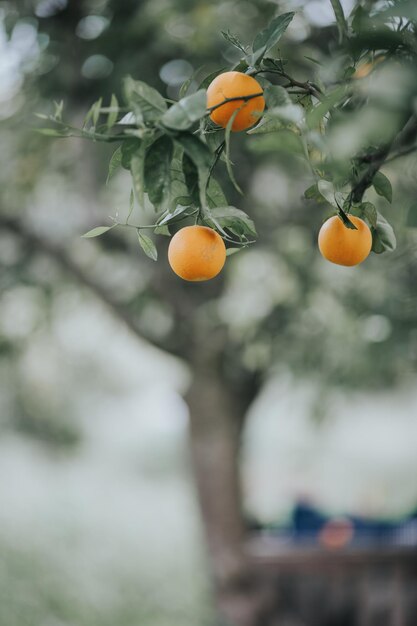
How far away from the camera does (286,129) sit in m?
0.69

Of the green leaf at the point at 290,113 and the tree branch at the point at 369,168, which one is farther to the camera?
the tree branch at the point at 369,168

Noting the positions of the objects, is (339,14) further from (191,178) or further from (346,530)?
(346,530)

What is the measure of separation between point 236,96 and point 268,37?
0.07 metres

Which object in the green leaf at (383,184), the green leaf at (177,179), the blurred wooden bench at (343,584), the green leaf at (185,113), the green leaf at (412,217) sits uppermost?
the green leaf at (185,113)

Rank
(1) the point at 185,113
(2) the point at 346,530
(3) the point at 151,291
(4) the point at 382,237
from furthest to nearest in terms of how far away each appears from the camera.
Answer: (2) the point at 346,530 < (3) the point at 151,291 < (4) the point at 382,237 < (1) the point at 185,113

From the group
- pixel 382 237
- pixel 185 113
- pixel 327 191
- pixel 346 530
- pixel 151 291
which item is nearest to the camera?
pixel 185 113

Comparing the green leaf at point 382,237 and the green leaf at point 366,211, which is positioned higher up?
the green leaf at point 366,211

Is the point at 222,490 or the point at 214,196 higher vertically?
the point at 214,196

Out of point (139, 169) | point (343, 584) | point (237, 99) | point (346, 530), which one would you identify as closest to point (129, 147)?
point (139, 169)

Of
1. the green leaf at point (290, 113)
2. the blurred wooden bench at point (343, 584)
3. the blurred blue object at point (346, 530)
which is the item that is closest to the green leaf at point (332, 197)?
the green leaf at point (290, 113)

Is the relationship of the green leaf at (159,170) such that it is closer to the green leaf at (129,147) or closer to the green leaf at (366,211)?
the green leaf at (129,147)

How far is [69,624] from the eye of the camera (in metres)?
3.97

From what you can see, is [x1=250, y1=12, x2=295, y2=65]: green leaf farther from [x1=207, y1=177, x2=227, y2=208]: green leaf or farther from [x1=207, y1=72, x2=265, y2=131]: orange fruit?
[x1=207, y1=177, x2=227, y2=208]: green leaf

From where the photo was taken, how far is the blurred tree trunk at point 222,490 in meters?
3.35
